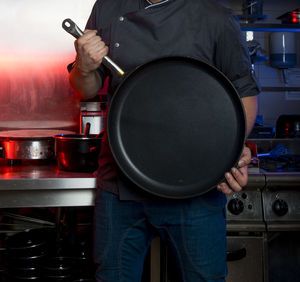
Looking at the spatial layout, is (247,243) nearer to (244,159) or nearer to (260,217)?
(260,217)

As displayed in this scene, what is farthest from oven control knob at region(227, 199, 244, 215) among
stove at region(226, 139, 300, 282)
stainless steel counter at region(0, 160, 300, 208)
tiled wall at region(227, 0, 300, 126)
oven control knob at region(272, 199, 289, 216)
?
tiled wall at region(227, 0, 300, 126)

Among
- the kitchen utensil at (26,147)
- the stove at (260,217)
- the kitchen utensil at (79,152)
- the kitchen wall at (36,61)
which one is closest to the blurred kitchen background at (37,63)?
the kitchen wall at (36,61)

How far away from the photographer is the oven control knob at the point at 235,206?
56.5 inches

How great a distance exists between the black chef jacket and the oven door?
66cm

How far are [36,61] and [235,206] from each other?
110 centimetres

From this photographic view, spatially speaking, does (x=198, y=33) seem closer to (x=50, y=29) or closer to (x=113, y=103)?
(x=113, y=103)

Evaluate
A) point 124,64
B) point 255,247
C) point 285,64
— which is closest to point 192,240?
point 124,64

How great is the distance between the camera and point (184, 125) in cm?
87

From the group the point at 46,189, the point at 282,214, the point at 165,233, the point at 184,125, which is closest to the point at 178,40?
the point at 184,125

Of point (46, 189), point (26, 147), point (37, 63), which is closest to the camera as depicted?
point (46, 189)

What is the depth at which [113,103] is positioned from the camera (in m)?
0.88

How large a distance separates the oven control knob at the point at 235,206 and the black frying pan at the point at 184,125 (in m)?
0.60

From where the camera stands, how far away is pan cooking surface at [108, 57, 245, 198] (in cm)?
87

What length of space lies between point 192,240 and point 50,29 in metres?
1.32
